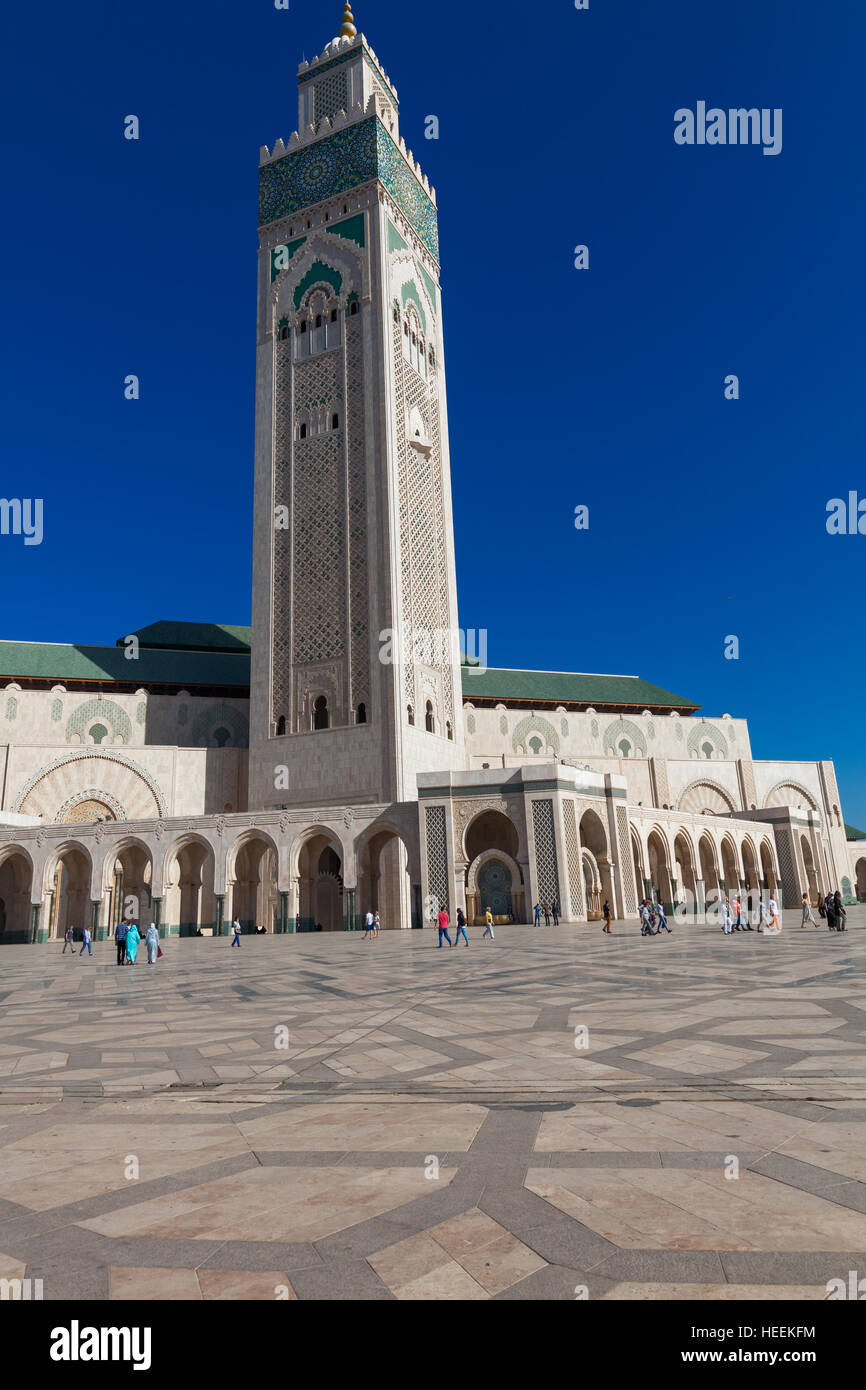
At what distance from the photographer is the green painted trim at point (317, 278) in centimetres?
3444

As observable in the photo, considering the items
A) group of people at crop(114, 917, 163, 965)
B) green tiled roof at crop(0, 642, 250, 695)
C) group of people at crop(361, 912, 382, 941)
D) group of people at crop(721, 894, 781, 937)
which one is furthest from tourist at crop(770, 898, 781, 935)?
green tiled roof at crop(0, 642, 250, 695)

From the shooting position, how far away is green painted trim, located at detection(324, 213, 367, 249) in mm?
33875

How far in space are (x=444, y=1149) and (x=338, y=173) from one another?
39311mm

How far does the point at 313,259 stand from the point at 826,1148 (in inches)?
1493

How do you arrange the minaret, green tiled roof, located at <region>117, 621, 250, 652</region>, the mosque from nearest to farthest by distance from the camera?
the mosque, the minaret, green tiled roof, located at <region>117, 621, 250, 652</region>

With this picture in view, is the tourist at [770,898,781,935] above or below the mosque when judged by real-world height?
below

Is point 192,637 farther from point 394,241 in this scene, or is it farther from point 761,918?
point 761,918

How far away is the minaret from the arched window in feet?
0.28

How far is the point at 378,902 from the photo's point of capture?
3066cm

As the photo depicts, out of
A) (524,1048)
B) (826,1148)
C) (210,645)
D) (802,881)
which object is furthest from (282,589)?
(826,1148)

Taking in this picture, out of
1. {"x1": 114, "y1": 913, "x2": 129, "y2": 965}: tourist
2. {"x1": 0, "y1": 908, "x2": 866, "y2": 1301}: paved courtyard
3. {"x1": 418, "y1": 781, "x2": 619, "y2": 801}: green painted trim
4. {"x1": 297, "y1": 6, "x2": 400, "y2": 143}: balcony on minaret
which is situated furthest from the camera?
{"x1": 297, "y1": 6, "x2": 400, "y2": 143}: balcony on minaret

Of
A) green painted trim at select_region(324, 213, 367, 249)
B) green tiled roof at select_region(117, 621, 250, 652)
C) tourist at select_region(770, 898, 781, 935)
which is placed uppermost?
green painted trim at select_region(324, 213, 367, 249)

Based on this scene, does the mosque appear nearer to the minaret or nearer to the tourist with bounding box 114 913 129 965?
the minaret
